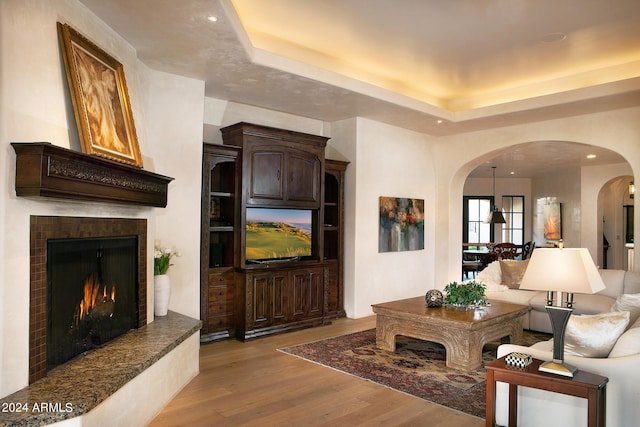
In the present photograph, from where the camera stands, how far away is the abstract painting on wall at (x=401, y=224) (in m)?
6.94

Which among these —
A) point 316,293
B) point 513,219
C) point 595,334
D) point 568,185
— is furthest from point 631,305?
point 513,219

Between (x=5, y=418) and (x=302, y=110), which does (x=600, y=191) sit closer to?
(x=302, y=110)

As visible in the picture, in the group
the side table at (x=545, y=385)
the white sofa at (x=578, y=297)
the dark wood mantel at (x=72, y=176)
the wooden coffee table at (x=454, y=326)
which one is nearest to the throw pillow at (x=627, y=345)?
the side table at (x=545, y=385)

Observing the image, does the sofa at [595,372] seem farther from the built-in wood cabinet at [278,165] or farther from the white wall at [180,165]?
the built-in wood cabinet at [278,165]

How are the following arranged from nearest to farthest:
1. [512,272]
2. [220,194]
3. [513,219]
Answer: [220,194] → [512,272] → [513,219]

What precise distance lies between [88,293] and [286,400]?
166 cm

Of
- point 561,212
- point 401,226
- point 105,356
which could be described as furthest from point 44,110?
point 561,212

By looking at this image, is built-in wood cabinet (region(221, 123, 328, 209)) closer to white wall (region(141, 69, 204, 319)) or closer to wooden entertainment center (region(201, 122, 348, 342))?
wooden entertainment center (region(201, 122, 348, 342))

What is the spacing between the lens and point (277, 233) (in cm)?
584

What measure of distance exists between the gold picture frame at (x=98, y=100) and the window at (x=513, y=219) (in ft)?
38.7

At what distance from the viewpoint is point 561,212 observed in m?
12.0

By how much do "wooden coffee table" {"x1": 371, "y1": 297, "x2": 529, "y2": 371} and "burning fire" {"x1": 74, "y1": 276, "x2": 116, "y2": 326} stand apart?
2.70m

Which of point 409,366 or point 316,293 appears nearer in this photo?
point 409,366

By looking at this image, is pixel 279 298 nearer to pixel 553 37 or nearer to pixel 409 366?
pixel 409 366
